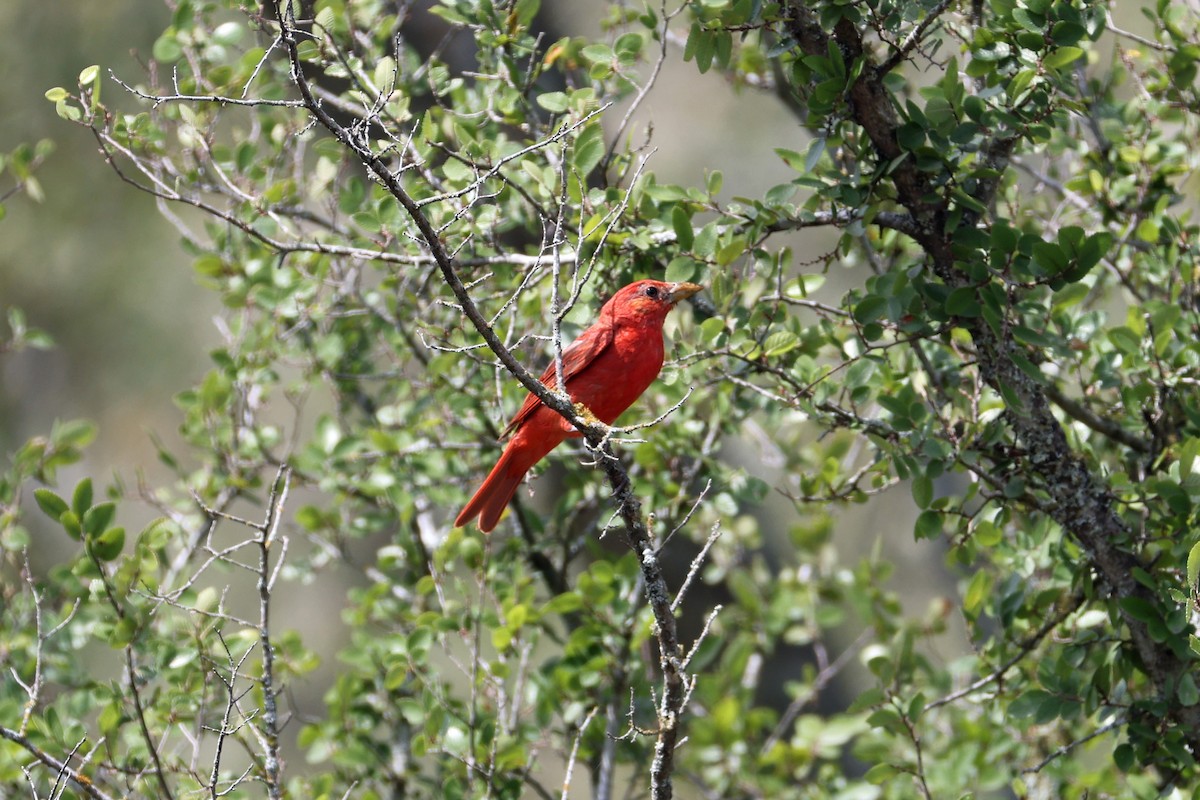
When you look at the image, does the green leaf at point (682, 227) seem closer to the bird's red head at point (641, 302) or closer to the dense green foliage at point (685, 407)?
the dense green foliage at point (685, 407)

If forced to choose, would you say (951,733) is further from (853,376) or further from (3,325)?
(3,325)

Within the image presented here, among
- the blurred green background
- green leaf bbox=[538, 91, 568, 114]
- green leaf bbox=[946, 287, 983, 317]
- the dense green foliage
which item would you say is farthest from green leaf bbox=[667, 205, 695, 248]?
the blurred green background

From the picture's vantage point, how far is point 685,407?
4.20 meters

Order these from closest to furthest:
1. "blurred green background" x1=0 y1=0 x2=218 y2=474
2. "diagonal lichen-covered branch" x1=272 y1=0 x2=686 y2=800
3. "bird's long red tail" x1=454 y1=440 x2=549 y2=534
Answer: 1. "diagonal lichen-covered branch" x1=272 y1=0 x2=686 y2=800
2. "bird's long red tail" x1=454 y1=440 x2=549 y2=534
3. "blurred green background" x1=0 y1=0 x2=218 y2=474

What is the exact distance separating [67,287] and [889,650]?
8.21 metres

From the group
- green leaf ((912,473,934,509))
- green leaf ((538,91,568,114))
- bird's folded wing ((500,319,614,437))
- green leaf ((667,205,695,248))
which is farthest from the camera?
bird's folded wing ((500,319,614,437))

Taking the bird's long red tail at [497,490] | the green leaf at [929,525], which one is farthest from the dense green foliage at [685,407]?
the bird's long red tail at [497,490]

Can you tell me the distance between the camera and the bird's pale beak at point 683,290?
143 inches

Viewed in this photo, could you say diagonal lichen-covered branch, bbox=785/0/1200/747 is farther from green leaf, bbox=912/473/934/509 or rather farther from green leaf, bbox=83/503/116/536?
green leaf, bbox=83/503/116/536

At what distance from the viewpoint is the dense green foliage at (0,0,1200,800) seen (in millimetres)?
3125

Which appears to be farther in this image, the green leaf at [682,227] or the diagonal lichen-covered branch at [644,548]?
the green leaf at [682,227]

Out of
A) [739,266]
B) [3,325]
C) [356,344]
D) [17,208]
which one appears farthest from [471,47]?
[17,208]

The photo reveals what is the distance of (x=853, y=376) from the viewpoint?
3482mm

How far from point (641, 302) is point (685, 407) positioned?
455 mm
